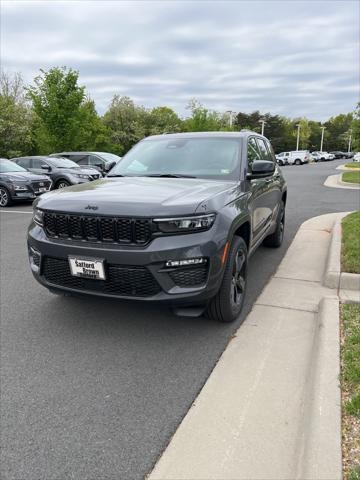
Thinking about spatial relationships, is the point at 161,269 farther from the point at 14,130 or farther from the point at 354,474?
the point at 14,130

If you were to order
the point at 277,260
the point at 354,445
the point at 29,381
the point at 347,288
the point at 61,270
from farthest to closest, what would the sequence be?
1. the point at 277,260
2. the point at 347,288
3. the point at 61,270
4. the point at 29,381
5. the point at 354,445

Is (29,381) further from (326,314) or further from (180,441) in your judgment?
(326,314)

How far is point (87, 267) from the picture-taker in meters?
3.13

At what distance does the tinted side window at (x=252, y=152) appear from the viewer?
4374 mm

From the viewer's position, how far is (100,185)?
151 inches

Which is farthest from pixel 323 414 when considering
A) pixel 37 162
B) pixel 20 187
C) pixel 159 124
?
pixel 159 124

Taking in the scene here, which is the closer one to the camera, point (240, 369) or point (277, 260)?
point (240, 369)

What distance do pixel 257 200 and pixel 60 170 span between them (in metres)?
10.7

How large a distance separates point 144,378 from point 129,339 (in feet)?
1.95

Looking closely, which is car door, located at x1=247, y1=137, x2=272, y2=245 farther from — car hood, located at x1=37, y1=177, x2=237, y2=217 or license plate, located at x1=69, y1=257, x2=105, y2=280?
license plate, located at x1=69, y1=257, x2=105, y2=280

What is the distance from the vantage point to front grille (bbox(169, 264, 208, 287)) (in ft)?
9.85

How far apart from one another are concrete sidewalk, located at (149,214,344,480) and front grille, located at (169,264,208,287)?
0.65 metres

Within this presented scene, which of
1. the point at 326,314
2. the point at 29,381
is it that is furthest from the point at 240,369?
the point at 29,381

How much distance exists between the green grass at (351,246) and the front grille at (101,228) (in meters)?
2.65
